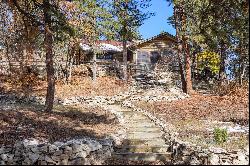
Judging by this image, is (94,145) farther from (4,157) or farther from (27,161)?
(4,157)

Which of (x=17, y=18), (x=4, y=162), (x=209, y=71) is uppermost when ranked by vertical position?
(x=17, y=18)

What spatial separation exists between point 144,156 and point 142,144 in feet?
4.55

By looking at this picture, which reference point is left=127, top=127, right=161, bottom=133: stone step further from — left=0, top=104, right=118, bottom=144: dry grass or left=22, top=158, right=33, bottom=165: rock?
left=22, top=158, right=33, bottom=165: rock

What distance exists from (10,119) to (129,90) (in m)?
16.2

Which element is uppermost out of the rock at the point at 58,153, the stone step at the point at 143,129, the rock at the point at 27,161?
the stone step at the point at 143,129

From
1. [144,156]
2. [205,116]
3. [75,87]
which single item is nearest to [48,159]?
[144,156]

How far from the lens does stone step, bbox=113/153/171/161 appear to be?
13.9 metres

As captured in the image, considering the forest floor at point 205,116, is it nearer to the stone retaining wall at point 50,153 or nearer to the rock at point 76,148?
the stone retaining wall at point 50,153

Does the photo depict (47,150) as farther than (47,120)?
No

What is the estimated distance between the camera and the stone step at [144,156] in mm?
13883

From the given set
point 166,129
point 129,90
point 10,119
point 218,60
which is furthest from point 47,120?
point 218,60

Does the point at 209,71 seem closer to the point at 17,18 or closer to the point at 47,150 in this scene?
the point at 17,18

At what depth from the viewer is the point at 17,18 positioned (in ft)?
124

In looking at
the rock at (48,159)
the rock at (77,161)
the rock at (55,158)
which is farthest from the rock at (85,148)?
the rock at (48,159)
